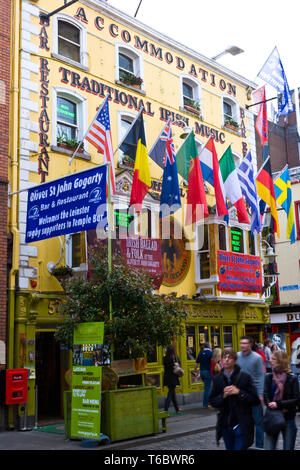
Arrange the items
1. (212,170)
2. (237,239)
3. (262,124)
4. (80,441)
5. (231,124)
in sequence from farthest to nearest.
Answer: (231,124)
(237,239)
(262,124)
(212,170)
(80,441)

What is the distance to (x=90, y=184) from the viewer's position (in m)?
11.0

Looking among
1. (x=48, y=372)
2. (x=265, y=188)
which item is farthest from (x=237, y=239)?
(x=48, y=372)

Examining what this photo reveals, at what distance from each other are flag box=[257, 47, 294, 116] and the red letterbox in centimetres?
1321

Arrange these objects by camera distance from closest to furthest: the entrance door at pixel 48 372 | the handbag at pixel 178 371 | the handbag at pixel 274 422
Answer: the handbag at pixel 274 422 < the handbag at pixel 178 371 < the entrance door at pixel 48 372

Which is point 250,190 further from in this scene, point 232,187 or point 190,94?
point 190,94

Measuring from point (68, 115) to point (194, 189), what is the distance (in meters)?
4.40

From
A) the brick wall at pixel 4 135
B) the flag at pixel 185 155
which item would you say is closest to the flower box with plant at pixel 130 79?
the flag at pixel 185 155

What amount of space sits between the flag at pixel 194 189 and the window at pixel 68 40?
15.0 feet

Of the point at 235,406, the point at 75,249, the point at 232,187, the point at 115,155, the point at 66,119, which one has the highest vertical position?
the point at 66,119

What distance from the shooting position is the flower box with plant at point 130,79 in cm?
1763

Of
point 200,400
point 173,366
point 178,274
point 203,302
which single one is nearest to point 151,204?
point 178,274

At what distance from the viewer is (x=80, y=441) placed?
10.6m

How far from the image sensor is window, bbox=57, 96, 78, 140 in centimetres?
1555

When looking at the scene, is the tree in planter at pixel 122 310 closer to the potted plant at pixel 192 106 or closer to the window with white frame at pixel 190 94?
the potted plant at pixel 192 106
